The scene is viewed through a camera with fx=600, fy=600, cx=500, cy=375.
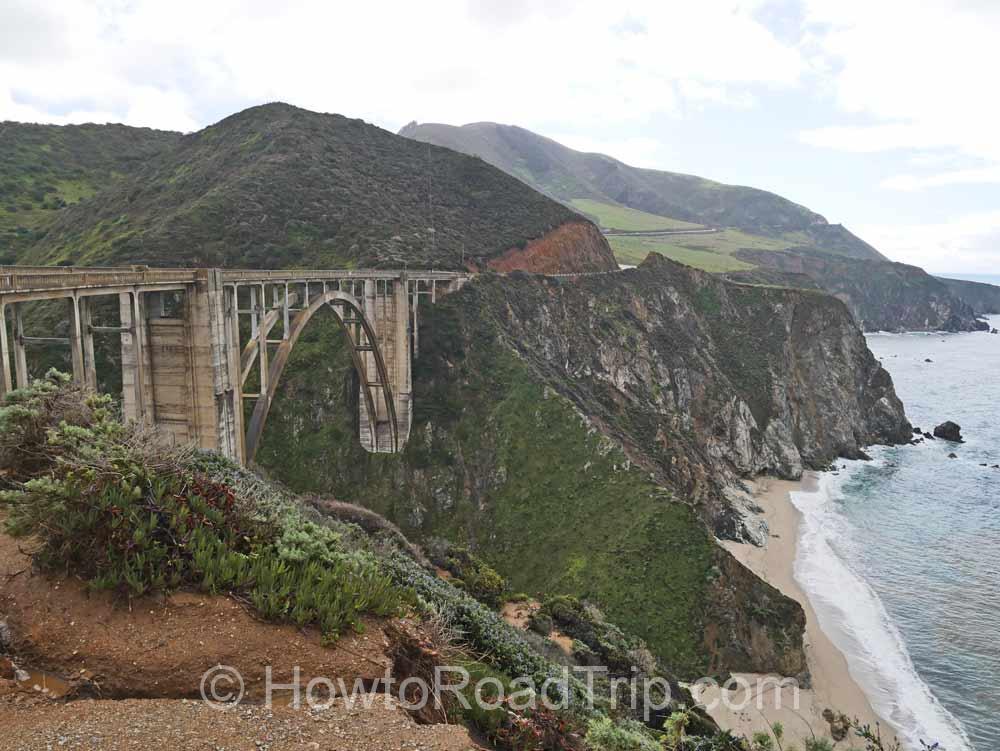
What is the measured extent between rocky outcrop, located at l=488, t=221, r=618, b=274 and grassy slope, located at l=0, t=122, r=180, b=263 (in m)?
52.4

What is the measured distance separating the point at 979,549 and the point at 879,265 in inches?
6467

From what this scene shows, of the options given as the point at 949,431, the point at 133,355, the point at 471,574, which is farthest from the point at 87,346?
the point at 949,431

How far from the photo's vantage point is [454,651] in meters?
9.86

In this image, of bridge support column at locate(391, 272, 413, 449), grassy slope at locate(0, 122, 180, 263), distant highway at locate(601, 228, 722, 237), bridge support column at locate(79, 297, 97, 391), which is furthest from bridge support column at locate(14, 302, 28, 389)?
distant highway at locate(601, 228, 722, 237)

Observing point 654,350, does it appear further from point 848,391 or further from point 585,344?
point 848,391

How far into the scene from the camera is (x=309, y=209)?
63188 mm

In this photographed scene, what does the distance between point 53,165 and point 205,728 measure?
335 ft

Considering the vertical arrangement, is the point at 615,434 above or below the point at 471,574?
above

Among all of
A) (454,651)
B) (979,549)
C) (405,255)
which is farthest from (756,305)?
(454,651)

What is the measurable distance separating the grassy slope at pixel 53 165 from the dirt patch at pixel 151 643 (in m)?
71.7

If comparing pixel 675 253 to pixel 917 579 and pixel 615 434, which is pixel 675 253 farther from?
pixel 917 579

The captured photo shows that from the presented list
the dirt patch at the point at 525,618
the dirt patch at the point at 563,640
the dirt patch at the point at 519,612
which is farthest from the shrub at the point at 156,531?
the dirt patch at the point at 519,612

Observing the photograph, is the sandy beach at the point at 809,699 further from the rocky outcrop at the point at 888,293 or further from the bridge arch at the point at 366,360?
the rocky outcrop at the point at 888,293

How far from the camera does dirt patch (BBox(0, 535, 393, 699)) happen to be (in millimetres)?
6703
